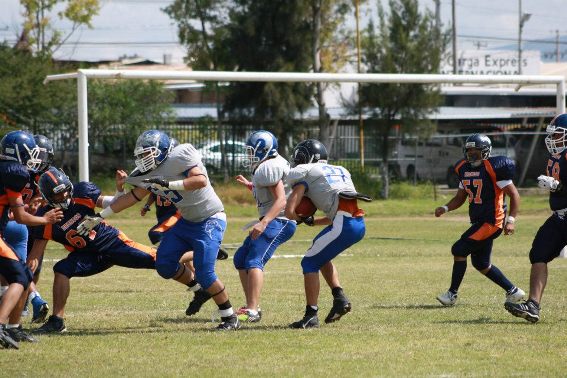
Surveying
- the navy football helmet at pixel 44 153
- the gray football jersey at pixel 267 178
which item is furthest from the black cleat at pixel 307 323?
the navy football helmet at pixel 44 153

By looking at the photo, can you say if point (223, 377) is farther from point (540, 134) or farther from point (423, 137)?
point (540, 134)

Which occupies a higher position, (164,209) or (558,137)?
(558,137)

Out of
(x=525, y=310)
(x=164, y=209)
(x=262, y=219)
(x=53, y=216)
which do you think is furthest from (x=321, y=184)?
(x=164, y=209)

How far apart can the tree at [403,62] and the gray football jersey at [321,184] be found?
68.5 feet

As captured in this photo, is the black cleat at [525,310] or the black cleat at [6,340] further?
the black cleat at [525,310]

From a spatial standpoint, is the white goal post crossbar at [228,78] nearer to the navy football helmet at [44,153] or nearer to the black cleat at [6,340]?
the navy football helmet at [44,153]

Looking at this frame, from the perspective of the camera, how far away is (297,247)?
18906 millimetres

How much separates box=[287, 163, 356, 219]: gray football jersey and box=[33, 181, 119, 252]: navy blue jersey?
1823mm

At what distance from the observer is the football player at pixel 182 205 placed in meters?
8.88

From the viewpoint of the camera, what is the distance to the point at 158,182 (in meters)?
8.68

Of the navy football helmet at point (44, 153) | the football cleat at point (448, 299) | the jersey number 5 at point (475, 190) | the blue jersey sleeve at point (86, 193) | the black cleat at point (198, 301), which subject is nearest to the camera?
the navy football helmet at point (44, 153)

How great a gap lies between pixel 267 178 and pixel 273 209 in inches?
12.7

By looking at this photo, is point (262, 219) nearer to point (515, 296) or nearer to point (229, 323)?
point (229, 323)

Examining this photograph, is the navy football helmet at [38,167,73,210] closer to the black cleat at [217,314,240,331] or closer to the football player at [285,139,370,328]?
the black cleat at [217,314,240,331]
